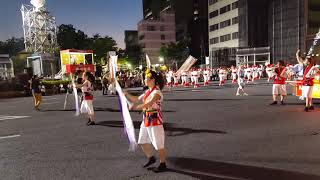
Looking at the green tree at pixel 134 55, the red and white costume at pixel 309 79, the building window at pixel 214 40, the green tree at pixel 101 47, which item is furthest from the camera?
the green tree at pixel 134 55

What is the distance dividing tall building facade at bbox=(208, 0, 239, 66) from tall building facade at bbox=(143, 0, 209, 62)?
6.53 meters

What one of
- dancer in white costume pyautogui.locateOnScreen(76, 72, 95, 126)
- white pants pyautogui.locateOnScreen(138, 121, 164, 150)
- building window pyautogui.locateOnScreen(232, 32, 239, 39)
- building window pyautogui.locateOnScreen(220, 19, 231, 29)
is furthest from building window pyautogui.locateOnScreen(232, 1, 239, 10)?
white pants pyautogui.locateOnScreen(138, 121, 164, 150)

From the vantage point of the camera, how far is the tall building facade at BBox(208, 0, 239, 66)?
61.5 m

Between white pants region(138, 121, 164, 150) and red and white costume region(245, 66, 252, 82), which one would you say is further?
red and white costume region(245, 66, 252, 82)

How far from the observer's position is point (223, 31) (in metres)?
70.9

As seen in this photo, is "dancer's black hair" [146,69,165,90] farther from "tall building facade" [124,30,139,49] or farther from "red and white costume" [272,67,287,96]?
"tall building facade" [124,30,139,49]

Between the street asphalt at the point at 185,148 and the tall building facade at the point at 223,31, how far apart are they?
47278 mm

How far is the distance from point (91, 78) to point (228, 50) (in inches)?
A: 2118

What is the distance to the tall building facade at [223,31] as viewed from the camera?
61.5 m

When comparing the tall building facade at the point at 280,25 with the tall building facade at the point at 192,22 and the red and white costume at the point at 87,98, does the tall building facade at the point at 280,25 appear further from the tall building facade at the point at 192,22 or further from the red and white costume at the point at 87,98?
the red and white costume at the point at 87,98

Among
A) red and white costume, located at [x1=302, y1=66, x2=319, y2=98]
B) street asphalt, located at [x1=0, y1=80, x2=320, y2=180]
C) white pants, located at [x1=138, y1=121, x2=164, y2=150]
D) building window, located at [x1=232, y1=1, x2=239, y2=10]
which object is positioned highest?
building window, located at [x1=232, y1=1, x2=239, y2=10]

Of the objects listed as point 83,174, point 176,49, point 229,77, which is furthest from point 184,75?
point 176,49

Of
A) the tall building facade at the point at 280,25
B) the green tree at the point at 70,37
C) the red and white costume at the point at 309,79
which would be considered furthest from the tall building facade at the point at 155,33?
the red and white costume at the point at 309,79

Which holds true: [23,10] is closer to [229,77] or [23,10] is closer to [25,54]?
[25,54]
